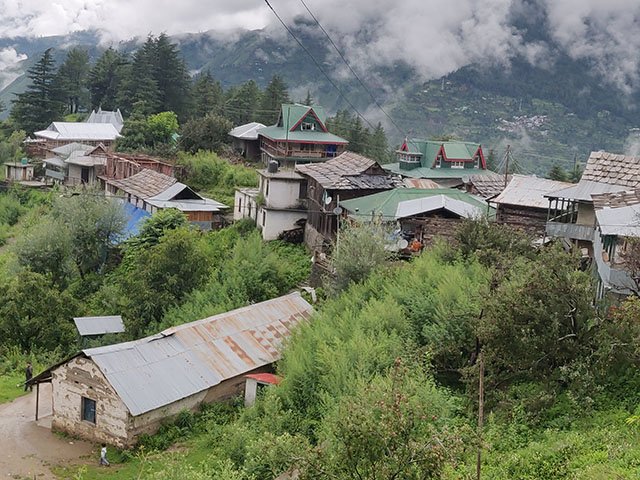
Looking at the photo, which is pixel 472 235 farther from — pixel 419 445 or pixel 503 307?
pixel 419 445

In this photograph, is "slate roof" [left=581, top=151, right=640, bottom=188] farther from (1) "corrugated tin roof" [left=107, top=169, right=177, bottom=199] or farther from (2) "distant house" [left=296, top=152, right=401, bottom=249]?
(1) "corrugated tin roof" [left=107, top=169, right=177, bottom=199]

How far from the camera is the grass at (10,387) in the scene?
24916mm

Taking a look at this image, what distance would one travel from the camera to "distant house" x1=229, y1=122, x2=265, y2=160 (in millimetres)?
55341

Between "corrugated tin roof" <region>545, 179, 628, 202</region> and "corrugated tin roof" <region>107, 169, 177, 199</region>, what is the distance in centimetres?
2530

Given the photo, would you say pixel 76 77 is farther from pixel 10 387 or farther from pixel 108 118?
pixel 10 387

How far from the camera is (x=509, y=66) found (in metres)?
135

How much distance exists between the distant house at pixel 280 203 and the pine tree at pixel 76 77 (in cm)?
4414

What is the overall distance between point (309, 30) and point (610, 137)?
240ft

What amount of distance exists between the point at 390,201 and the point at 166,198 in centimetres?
1522

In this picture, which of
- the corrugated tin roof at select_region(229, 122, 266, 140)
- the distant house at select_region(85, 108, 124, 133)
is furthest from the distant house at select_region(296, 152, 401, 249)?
the distant house at select_region(85, 108, 124, 133)

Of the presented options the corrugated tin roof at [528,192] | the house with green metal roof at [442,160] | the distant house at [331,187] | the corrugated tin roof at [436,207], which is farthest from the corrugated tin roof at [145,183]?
the corrugated tin roof at [528,192]

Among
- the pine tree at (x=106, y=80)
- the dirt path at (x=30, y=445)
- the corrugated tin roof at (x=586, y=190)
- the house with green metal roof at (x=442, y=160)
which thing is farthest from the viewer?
the pine tree at (x=106, y=80)

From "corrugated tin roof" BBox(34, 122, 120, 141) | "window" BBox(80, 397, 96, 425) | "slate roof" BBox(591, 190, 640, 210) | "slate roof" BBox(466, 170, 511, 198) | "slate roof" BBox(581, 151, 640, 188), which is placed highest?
"slate roof" BBox(581, 151, 640, 188)

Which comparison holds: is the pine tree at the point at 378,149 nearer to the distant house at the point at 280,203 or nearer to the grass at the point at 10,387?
the distant house at the point at 280,203
